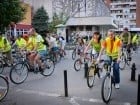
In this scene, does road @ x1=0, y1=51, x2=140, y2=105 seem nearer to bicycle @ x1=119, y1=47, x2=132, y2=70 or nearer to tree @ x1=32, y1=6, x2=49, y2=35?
bicycle @ x1=119, y1=47, x2=132, y2=70

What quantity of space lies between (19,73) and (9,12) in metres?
8.91

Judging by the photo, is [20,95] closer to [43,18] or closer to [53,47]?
[53,47]

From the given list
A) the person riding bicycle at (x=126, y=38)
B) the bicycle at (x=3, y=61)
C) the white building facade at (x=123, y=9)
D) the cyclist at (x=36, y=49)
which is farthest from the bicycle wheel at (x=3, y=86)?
the white building facade at (x=123, y=9)

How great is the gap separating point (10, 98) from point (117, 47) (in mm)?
3349

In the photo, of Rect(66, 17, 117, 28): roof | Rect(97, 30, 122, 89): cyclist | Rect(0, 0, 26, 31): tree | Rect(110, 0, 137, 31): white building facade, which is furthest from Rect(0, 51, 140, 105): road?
Rect(110, 0, 137, 31): white building facade

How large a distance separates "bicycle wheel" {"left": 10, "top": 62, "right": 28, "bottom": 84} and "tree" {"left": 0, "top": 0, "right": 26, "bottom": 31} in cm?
710

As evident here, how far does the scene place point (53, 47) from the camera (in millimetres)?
24500

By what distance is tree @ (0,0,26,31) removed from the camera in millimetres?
21616

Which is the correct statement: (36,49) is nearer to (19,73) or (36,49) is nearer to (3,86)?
(19,73)

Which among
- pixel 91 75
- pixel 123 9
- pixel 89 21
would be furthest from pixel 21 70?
pixel 123 9

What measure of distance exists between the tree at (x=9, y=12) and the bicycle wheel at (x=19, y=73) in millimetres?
7099

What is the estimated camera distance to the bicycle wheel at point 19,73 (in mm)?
14273

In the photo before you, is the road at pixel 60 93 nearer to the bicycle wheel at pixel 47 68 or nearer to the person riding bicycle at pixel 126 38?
the bicycle wheel at pixel 47 68

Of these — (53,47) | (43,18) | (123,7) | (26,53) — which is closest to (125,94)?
(26,53)
